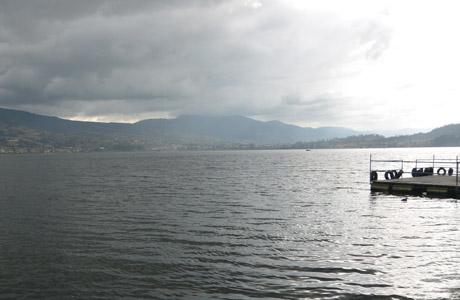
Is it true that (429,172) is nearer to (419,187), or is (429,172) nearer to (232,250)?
(419,187)

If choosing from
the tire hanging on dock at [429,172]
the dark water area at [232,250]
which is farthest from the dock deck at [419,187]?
the tire hanging on dock at [429,172]

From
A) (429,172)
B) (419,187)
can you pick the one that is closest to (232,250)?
(419,187)

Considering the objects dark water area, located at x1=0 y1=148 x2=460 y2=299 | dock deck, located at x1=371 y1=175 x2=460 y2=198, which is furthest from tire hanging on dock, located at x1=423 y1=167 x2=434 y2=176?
dark water area, located at x1=0 y1=148 x2=460 y2=299

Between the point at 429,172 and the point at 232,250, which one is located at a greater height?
the point at 429,172

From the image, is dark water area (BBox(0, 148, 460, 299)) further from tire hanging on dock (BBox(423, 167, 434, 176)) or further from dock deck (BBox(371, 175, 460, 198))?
tire hanging on dock (BBox(423, 167, 434, 176))

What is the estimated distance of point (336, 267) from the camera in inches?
826

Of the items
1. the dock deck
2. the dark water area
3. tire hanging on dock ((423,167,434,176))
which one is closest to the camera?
the dark water area

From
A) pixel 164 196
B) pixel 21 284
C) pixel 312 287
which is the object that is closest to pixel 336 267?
pixel 312 287

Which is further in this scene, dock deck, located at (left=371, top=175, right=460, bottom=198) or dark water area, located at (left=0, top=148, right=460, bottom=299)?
dock deck, located at (left=371, top=175, right=460, bottom=198)

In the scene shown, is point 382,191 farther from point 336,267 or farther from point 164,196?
point 336,267

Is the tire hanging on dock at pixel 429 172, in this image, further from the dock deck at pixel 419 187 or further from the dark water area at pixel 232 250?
the dark water area at pixel 232 250

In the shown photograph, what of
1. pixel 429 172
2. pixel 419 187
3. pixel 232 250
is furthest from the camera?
pixel 429 172

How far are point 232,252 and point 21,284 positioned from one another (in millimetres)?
12267

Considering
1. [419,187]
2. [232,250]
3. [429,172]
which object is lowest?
[232,250]
